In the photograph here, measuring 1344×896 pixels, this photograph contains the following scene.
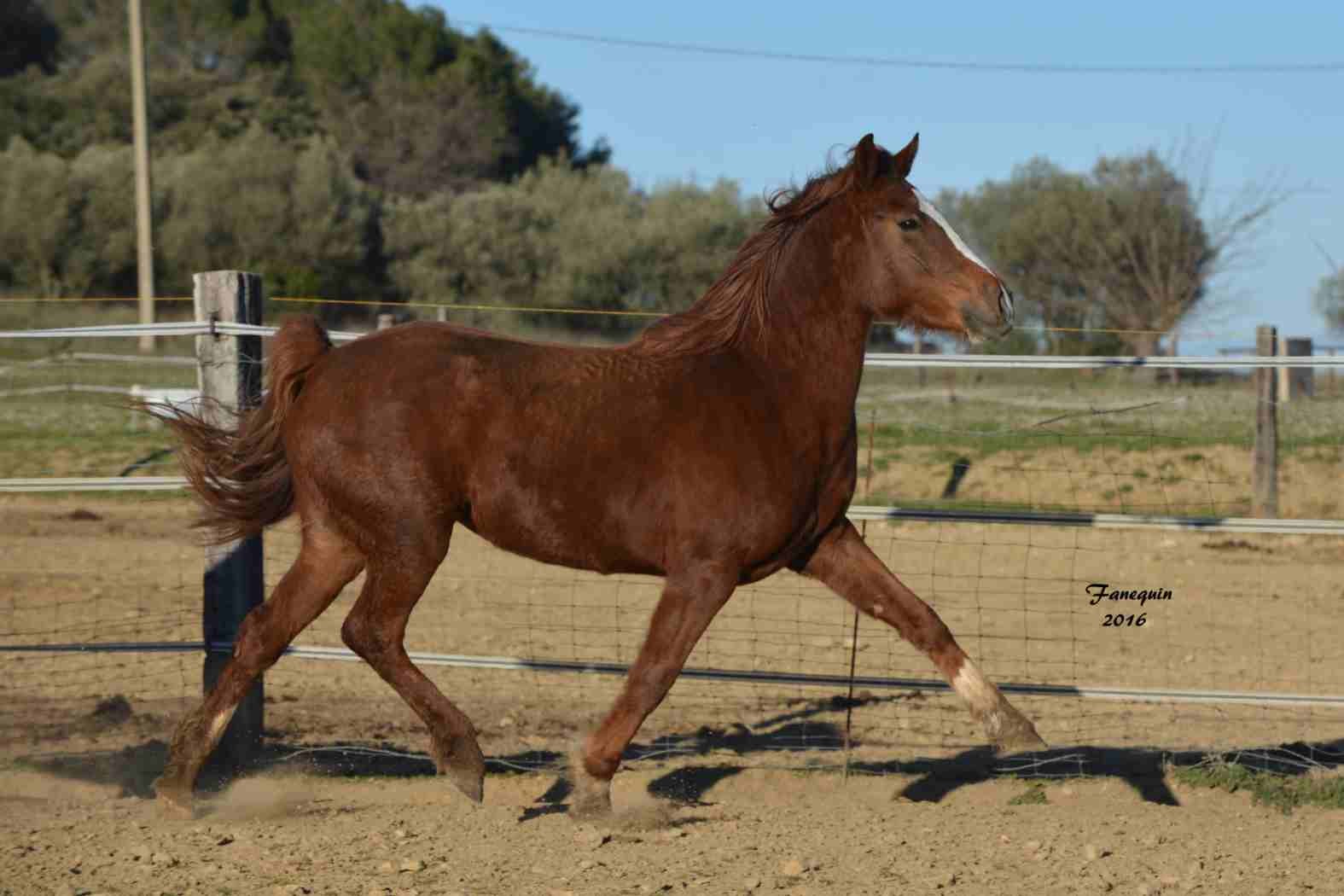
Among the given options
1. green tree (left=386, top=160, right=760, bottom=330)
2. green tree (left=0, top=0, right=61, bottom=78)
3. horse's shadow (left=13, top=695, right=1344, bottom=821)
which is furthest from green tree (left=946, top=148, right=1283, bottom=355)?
green tree (left=0, top=0, right=61, bottom=78)

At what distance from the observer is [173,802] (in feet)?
15.3

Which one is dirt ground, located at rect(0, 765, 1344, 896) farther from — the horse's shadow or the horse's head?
the horse's head

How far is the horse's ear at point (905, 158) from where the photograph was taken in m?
4.55

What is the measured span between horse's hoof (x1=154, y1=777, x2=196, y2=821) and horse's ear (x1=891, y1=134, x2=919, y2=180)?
3144 millimetres

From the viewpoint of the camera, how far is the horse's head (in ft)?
14.5

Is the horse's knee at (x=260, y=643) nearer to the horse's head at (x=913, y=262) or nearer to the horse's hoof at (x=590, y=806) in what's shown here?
the horse's hoof at (x=590, y=806)

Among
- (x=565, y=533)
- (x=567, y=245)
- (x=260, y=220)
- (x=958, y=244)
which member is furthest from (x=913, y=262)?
(x=260, y=220)

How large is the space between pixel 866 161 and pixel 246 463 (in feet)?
7.71

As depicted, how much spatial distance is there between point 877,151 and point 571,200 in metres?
33.8

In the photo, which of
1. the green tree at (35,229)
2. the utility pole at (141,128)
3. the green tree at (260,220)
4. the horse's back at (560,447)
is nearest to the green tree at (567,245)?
the green tree at (260,220)

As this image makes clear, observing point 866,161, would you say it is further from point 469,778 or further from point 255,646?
point 255,646

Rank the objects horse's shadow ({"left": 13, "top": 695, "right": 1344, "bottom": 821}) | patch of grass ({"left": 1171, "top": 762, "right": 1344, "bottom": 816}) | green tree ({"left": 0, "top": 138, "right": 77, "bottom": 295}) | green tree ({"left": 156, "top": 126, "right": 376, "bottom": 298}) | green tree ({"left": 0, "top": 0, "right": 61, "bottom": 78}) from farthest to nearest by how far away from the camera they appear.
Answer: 1. green tree ({"left": 0, "top": 0, "right": 61, "bottom": 78})
2. green tree ({"left": 156, "top": 126, "right": 376, "bottom": 298})
3. green tree ({"left": 0, "top": 138, "right": 77, "bottom": 295})
4. horse's shadow ({"left": 13, "top": 695, "right": 1344, "bottom": 821})
5. patch of grass ({"left": 1171, "top": 762, "right": 1344, "bottom": 816})

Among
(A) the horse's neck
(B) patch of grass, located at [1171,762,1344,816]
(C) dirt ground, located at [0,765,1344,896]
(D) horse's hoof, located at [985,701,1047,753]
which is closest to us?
(C) dirt ground, located at [0,765,1344,896]

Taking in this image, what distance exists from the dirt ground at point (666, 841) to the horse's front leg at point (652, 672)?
150mm
